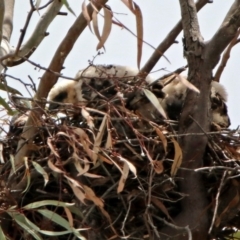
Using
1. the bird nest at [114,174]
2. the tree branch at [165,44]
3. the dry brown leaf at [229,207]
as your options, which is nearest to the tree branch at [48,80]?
the bird nest at [114,174]

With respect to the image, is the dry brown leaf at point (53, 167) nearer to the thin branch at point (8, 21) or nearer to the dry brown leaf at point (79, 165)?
the dry brown leaf at point (79, 165)

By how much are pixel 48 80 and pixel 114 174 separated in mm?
360

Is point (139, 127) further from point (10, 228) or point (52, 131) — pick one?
point (10, 228)

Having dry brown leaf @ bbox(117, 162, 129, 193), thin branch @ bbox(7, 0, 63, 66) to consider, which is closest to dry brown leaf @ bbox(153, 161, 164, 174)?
dry brown leaf @ bbox(117, 162, 129, 193)

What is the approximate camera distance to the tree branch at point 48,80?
2.24 m

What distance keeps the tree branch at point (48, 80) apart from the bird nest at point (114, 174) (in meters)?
0.03

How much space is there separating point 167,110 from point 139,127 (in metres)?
0.33

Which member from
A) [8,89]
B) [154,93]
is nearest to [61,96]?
[154,93]

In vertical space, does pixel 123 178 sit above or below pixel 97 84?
below

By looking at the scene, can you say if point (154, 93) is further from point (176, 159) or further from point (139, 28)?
point (139, 28)

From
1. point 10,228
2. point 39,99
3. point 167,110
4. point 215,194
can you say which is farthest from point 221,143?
point 10,228

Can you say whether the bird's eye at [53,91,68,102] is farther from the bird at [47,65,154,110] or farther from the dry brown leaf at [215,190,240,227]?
the dry brown leaf at [215,190,240,227]

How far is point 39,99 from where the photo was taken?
2.26m

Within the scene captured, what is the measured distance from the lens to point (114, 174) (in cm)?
228
